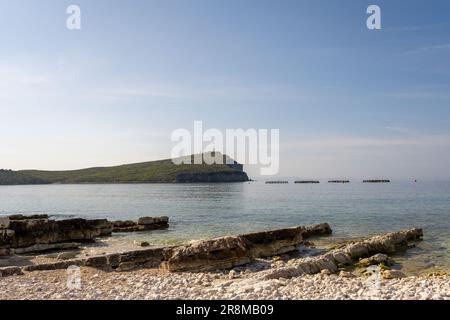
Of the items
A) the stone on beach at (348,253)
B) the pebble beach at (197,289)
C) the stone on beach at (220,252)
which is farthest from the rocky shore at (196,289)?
the stone on beach at (220,252)

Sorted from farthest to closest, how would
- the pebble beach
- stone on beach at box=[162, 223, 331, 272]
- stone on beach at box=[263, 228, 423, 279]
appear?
stone on beach at box=[162, 223, 331, 272], stone on beach at box=[263, 228, 423, 279], the pebble beach

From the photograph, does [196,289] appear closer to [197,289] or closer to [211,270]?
[197,289]

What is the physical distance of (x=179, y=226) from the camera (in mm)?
53531

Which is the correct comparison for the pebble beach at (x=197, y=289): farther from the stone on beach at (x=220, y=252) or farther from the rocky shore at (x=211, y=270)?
the stone on beach at (x=220, y=252)

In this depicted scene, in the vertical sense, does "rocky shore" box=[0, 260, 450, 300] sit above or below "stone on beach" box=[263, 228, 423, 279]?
above

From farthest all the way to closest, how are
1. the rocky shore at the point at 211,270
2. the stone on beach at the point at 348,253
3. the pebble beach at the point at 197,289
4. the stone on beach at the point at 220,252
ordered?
the stone on beach at the point at 220,252
the stone on beach at the point at 348,253
the rocky shore at the point at 211,270
the pebble beach at the point at 197,289

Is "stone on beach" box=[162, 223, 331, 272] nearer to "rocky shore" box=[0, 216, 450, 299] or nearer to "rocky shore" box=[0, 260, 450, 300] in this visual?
"rocky shore" box=[0, 216, 450, 299]

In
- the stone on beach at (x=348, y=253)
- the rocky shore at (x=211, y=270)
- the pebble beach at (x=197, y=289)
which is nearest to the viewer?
the pebble beach at (x=197, y=289)

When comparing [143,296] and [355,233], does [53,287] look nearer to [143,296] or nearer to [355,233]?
[143,296]

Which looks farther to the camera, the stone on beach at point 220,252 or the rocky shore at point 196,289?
the stone on beach at point 220,252

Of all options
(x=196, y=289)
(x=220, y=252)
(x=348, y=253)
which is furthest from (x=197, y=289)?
(x=348, y=253)

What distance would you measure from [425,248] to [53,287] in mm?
29715

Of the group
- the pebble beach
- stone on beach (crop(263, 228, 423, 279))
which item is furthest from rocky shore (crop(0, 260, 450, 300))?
stone on beach (crop(263, 228, 423, 279))
